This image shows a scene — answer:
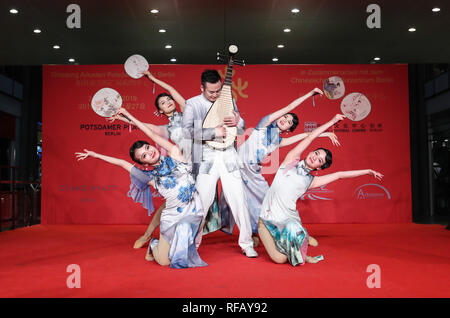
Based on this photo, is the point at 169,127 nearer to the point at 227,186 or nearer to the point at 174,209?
the point at 227,186

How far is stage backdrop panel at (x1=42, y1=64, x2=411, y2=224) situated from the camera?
5941mm

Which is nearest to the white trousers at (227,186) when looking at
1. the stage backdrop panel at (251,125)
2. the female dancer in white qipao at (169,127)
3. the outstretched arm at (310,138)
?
the female dancer in white qipao at (169,127)

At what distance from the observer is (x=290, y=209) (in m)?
3.27

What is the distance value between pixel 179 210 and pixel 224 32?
3.37 metres

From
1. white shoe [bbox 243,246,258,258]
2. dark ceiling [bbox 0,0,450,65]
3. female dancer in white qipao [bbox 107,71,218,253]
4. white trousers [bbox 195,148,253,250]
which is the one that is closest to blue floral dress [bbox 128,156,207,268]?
white trousers [bbox 195,148,253,250]

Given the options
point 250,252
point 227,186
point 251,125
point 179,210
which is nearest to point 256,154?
point 227,186

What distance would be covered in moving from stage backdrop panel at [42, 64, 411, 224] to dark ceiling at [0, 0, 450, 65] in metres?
0.35

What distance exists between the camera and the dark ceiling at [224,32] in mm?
4883

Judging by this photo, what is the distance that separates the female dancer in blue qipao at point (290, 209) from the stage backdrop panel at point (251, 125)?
2.57 m

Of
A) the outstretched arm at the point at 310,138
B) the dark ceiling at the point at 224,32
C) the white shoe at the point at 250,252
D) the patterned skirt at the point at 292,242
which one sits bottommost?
the white shoe at the point at 250,252

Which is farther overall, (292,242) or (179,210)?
(179,210)

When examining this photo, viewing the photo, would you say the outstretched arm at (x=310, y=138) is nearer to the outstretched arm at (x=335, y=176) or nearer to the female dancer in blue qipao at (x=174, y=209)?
the outstretched arm at (x=335, y=176)

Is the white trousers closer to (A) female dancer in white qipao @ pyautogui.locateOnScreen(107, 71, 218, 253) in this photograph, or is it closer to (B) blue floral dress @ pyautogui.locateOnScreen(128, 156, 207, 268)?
(B) blue floral dress @ pyautogui.locateOnScreen(128, 156, 207, 268)
